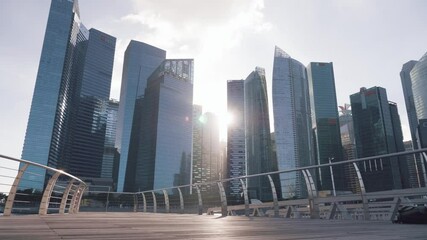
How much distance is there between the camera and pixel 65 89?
12669 cm

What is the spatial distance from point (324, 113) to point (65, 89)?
120178 millimetres

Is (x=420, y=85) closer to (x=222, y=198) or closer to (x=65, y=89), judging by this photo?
(x=222, y=198)

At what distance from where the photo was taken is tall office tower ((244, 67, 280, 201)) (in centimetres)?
14200

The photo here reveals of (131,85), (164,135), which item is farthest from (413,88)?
(131,85)

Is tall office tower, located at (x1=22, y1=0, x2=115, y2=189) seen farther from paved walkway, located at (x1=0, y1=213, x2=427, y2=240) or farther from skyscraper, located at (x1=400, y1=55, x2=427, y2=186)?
skyscraper, located at (x1=400, y1=55, x2=427, y2=186)

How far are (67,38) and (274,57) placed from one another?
9653 cm

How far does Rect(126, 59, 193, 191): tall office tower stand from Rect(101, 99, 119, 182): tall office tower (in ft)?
87.8

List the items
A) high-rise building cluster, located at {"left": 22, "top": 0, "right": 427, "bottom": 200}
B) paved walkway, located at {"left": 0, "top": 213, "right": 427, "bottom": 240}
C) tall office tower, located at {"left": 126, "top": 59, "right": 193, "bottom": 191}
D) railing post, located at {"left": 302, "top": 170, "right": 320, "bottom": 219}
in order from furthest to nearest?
tall office tower, located at {"left": 126, "top": 59, "right": 193, "bottom": 191}, high-rise building cluster, located at {"left": 22, "top": 0, "right": 427, "bottom": 200}, railing post, located at {"left": 302, "top": 170, "right": 320, "bottom": 219}, paved walkway, located at {"left": 0, "top": 213, "right": 427, "bottom": 240}

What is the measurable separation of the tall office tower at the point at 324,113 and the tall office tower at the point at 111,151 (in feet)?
336

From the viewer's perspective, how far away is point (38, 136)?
11719 cm

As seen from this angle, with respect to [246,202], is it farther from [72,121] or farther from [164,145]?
[72,121]

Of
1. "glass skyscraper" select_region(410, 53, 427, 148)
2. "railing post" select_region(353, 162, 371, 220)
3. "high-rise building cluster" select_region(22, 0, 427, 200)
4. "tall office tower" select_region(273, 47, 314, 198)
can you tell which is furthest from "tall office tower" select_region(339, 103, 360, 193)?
"railing post" select_region(353, 162, 371, 220)

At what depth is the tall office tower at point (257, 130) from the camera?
466 feet

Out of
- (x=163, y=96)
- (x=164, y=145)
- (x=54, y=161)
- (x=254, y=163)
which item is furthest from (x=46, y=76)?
(x=254, y=163)
